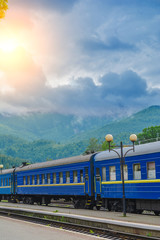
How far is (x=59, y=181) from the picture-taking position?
106ft

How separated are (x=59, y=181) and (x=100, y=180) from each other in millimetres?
7220

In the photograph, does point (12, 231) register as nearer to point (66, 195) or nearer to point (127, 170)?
point (127, 170)

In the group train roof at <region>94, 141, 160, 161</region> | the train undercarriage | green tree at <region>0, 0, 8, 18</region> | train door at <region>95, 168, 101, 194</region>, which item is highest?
green tree at <region>0, 0, 8, 18</region>

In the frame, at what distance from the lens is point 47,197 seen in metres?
36.8

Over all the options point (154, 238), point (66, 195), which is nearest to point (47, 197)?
point (66, 195)

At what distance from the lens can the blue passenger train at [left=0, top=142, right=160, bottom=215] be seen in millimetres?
21125

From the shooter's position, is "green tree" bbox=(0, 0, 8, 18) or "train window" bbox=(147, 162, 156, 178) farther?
"train window" bbox=(147, 162, 156, 178)

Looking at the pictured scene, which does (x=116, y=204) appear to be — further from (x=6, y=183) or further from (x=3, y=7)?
(x=6, y=183)

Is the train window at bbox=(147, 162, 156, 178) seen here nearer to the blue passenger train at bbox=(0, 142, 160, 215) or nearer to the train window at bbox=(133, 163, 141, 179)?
the blue passenger train at bbox=(0, 142, 160, 215)

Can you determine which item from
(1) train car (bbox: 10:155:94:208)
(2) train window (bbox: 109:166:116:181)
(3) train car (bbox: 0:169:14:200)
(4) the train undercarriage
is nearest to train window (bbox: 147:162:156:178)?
(4) the train undercarriage

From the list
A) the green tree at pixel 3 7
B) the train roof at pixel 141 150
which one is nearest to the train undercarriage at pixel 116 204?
the train roof at pixel 141 150

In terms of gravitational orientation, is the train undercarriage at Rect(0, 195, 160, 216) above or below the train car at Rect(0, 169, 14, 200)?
below

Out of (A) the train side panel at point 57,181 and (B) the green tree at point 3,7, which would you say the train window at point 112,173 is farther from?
(B) the green tree at point 3,7

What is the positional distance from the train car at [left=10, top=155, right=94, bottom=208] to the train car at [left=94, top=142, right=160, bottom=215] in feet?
4.52
